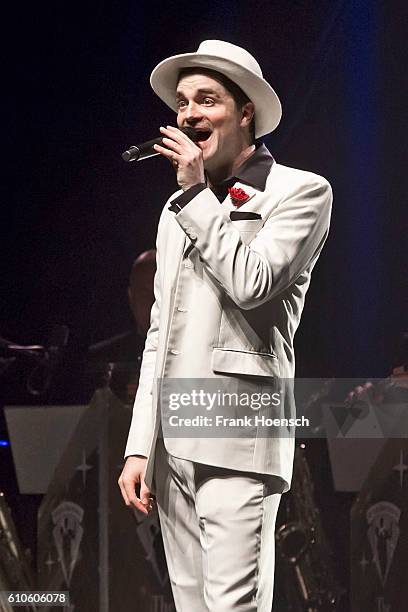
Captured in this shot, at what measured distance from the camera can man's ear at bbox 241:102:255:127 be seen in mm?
2209

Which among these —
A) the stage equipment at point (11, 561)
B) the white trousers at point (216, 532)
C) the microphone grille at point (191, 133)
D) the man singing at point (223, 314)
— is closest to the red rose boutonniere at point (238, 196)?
the man singing at point (223, 314)

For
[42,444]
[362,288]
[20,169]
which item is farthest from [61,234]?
[362,288]

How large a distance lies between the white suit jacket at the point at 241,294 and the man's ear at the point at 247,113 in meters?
0.14

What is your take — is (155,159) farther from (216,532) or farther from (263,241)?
(216,532)

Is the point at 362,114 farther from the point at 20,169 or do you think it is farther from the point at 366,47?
the point at 20,169

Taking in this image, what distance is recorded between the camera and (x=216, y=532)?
6.39 ft

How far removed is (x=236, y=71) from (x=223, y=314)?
50cm

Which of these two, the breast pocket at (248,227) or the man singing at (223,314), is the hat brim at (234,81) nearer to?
the man singing at (223,314)

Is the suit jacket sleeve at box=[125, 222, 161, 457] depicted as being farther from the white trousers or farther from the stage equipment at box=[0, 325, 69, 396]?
the stage equipment at box=[0, 325, 69, 396]

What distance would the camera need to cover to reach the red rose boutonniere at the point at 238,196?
2.08 m

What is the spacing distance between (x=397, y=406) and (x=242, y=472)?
1.42 metres

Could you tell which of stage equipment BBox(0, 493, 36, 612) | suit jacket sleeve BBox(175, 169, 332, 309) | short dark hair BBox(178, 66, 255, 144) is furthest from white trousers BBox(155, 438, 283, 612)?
stage equipment BBox(0, 493, 36, 612)

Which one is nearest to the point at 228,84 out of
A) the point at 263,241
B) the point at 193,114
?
the point at 193,114

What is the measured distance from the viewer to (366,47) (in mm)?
3422
